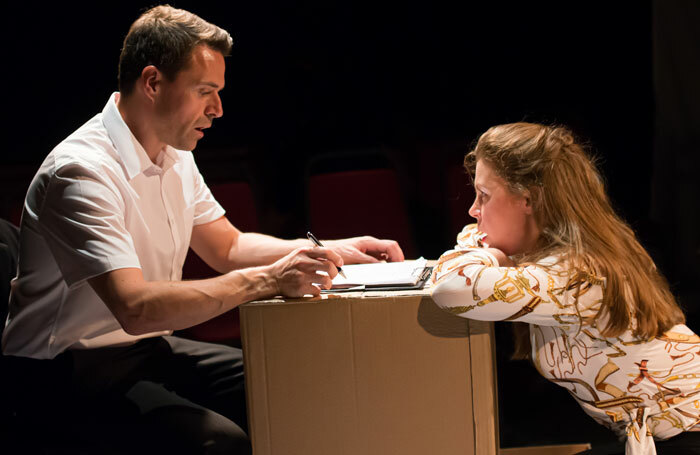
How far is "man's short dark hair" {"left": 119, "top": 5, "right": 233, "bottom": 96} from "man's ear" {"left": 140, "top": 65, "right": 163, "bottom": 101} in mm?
14

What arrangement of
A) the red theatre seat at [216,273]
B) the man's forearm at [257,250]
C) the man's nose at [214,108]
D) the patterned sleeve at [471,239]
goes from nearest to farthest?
the patterned sleeve at [471,239] → the man's nose at [214,108] → the man's forearm at [257,250] → the red theatre seat at [216,273]

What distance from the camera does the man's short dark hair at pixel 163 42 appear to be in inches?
68.9

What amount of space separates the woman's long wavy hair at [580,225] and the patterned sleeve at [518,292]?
0.11 feet

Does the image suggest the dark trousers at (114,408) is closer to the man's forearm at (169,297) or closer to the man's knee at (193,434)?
the man's knee at (193,434)

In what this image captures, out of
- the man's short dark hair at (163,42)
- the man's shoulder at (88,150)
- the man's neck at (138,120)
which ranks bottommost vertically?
the man's shoulder at (88,150)

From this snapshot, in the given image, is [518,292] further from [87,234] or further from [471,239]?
[87,234]

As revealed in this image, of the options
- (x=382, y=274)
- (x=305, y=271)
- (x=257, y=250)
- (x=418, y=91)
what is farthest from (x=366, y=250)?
(x=418, y=91)

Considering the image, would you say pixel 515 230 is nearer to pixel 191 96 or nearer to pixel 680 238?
pixel 191 96

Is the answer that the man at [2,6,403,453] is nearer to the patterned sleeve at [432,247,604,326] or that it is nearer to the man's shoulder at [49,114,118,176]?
the man's shoulder at [49,114,118,176]

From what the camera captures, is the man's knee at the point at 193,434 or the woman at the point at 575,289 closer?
the woman at the point at 575,289

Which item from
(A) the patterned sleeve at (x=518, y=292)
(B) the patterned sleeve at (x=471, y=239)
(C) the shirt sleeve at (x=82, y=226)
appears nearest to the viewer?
(A) the patterned sleeve at (x=518, y=292)

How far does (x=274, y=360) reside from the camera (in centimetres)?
137

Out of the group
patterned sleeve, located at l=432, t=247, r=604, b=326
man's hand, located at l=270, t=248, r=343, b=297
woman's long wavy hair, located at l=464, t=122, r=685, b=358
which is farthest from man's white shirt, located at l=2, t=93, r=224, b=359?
woman's long wavy hair, located at l=464, t=122, r=685, b=358

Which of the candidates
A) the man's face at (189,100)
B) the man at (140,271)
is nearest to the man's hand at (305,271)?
the man at (140,271)
